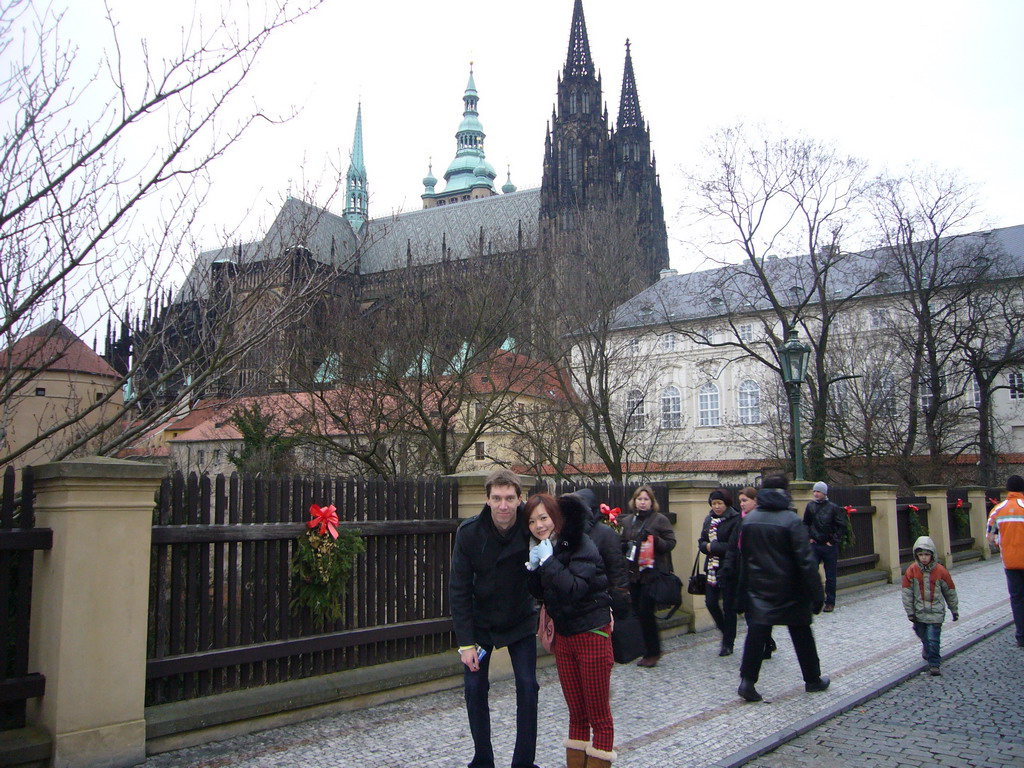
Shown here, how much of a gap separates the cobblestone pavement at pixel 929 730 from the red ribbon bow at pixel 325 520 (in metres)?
3.32

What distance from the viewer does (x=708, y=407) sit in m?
59.5

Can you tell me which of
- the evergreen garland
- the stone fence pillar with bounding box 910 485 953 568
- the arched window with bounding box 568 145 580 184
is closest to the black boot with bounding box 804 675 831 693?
the evergreen garland

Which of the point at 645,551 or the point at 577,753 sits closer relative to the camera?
the point at 577,753

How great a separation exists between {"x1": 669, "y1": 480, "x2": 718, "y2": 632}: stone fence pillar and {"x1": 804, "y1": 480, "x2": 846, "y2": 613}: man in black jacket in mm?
1693

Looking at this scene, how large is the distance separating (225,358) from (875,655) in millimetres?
7009

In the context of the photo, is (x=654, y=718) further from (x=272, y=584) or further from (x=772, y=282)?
(x=772, y=282)

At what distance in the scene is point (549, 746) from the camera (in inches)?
226

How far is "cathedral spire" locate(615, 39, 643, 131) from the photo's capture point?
84.8 meters

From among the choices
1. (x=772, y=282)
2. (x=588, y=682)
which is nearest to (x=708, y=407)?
(x=772, y=282)

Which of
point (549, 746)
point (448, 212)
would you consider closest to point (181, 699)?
point (549, 746)

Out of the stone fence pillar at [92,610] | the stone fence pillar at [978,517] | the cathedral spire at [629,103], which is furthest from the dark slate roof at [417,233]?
the stone fence pillar at [978,517]

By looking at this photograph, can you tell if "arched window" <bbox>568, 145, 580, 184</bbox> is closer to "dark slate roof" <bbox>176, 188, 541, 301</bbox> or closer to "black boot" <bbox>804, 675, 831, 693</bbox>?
"dark slate roof" <bbox>176, 188, 541, 301</bbox>

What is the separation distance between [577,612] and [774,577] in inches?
107

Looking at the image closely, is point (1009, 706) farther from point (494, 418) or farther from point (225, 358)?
point (494, 418)
